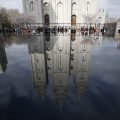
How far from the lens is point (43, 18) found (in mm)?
32375

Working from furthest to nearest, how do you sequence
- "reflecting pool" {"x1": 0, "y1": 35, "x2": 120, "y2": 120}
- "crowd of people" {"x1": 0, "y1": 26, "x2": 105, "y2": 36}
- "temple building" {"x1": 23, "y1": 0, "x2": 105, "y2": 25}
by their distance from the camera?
1. "temple building" {"x1": 23, "y1": 0, "x2": 105, "y2": 25}
2. "crowd of people" {"x1": 0, "y1": 26, "x2": 105, "y2": 36}
3. "reflecting pool" {"x1": 0, "y1": 35, "x2": 120, "y2": 120}

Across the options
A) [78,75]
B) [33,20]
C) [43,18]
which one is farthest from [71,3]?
[78,75]

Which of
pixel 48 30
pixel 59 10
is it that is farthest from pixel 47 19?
pixel 48 30

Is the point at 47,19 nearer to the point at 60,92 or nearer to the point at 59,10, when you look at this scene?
the point at 59,10

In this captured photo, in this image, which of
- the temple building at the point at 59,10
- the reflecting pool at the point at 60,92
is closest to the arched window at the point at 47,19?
the temple building at the point at 59,10

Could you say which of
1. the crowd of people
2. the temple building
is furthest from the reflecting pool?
the temple building

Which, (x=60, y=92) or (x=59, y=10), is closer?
(x=60, y=92)

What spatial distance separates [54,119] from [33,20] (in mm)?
27887

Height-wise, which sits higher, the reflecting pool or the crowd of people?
the crowd of people

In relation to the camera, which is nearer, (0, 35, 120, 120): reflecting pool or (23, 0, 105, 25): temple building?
(0, 35, 120, 120): reflecting pool

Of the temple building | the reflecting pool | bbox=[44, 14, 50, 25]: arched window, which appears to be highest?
the temple building

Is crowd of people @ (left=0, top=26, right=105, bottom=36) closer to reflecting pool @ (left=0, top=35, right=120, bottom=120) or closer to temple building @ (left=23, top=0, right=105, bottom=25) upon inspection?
temple building @ (left=23, top=0, right=105, bottom=25)

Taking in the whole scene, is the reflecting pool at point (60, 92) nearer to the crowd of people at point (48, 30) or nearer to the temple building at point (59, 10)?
the crowd of people at point (48, 30)

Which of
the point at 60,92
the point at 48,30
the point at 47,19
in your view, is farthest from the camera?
the point at 47,19
